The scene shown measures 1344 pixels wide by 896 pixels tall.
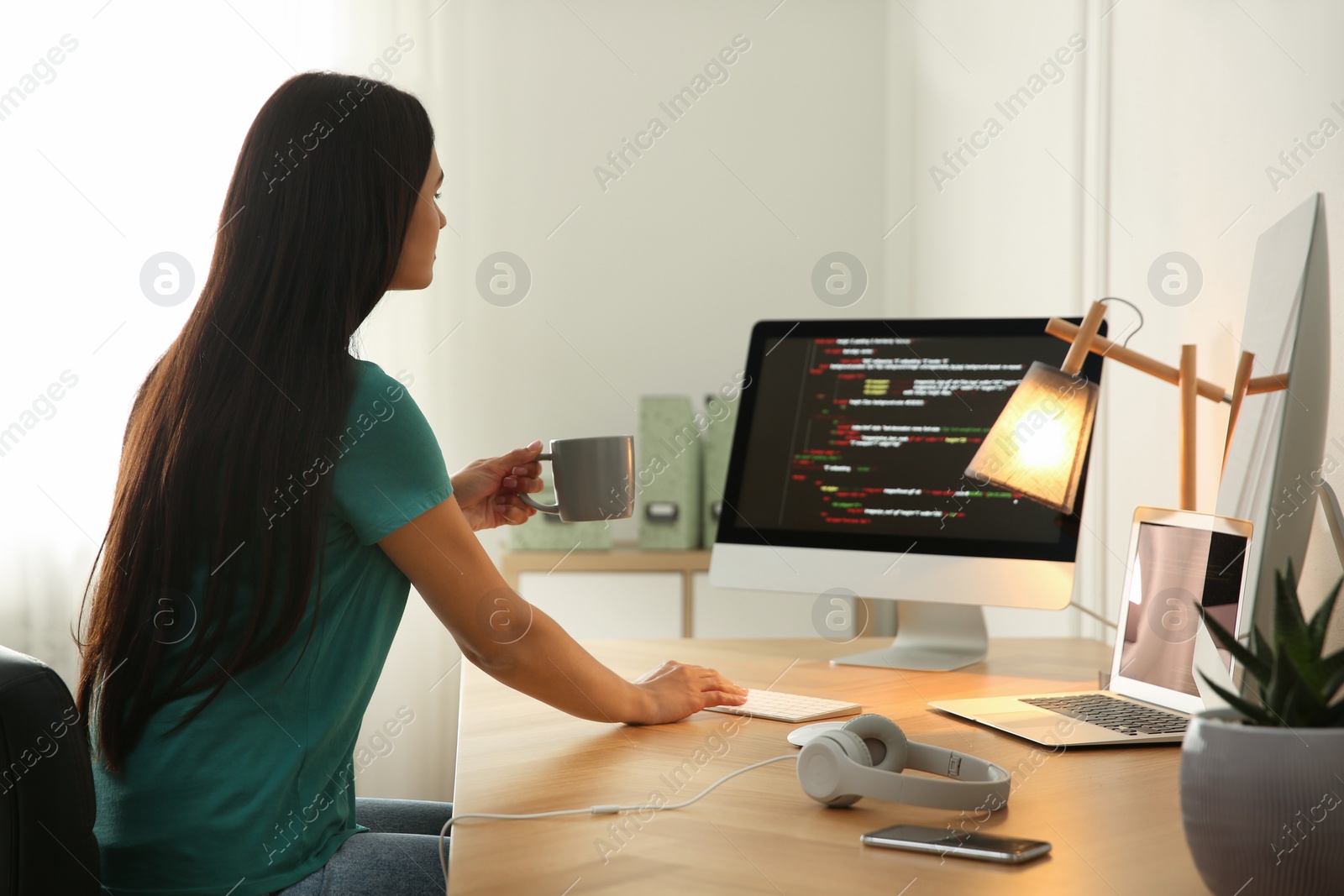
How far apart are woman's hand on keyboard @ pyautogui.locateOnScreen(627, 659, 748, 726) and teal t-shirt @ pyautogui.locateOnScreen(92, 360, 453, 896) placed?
0.94 feet

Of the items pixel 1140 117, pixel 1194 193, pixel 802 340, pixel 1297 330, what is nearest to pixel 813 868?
pixel 1297 330

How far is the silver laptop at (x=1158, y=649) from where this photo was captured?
1030mm

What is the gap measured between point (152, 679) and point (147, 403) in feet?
0.90

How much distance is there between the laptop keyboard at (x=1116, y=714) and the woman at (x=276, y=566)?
54 centimetres

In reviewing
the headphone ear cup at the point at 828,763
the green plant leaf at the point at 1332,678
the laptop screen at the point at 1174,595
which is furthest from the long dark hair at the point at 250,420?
the laptop screen at the point at 1174,595

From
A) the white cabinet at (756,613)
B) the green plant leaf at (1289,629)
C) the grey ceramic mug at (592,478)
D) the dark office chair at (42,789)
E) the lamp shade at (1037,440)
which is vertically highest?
the lamp shade at (1037,440)

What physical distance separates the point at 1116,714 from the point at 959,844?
1.55 feet

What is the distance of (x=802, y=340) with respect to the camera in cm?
157

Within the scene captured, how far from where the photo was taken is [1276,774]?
580 mm

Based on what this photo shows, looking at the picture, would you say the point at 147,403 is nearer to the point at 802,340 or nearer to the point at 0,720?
the point at 0,720

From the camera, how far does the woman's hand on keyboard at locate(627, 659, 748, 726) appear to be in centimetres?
111

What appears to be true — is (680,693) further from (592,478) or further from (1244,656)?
(1244,656)

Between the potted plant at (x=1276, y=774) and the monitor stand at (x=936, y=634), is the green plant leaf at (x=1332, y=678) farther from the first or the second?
the monitor stand at (x=936, y=634)

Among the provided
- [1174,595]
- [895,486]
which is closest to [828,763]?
[1174,595]
